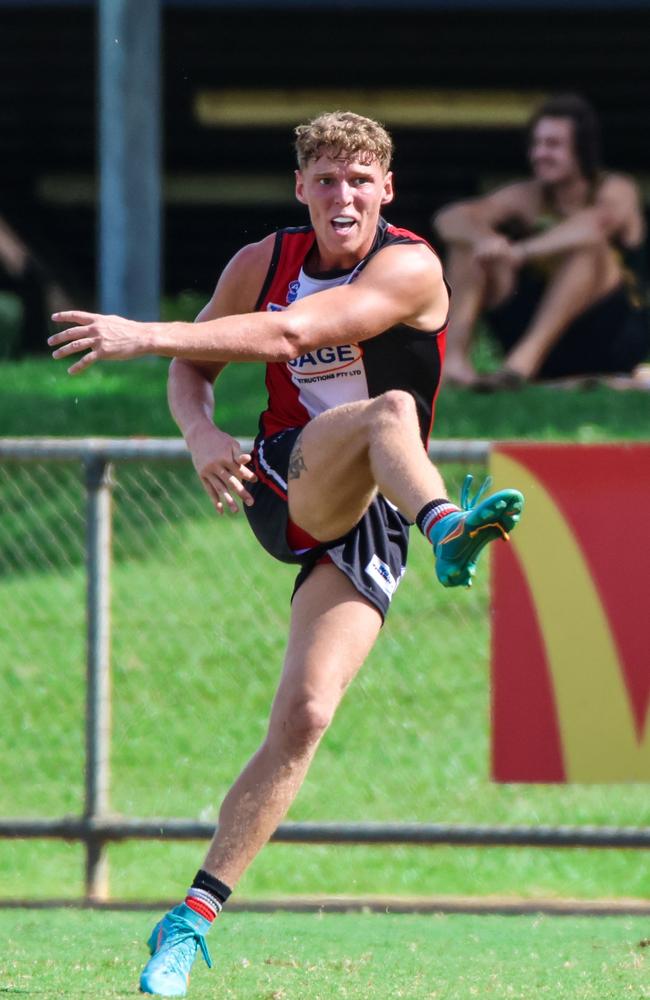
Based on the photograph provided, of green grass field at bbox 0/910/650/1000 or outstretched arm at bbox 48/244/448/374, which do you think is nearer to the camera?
outstretched arm at bbox 48/244/448/374

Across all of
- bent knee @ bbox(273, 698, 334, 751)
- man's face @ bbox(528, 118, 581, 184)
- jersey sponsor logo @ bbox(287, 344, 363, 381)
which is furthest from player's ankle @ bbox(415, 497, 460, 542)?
man's face @ bbox(528, 118, 581, 184)

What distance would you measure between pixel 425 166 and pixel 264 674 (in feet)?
28.9

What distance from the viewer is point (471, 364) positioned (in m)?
10.5

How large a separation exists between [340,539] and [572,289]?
527 centimetres

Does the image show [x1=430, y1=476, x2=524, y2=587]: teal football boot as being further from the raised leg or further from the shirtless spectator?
the shirtless spectator

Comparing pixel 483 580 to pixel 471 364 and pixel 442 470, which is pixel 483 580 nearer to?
pixel 442 470

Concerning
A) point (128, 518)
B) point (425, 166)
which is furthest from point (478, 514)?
point (425, 166)

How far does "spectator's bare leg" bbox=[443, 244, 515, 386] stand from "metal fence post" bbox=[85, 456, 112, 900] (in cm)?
359

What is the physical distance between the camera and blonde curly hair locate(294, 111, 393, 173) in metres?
4.84

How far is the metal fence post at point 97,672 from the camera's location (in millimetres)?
6730

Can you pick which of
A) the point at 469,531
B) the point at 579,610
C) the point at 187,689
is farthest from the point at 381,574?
the point at 187,689

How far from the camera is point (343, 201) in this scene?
483 centimetres

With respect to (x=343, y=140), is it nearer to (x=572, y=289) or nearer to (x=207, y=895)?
(x=207, y=895)

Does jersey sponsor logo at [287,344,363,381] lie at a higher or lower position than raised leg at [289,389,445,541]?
higher
